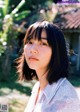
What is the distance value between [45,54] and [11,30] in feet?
41.6

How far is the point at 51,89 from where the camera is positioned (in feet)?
7.25

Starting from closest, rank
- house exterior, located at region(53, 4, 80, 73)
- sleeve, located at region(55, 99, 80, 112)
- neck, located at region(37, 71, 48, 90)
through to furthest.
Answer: sleeve, located at region(55, 99, 80, 112), neck, located at region(37, 71, 48, 90), house exterior, located at region(53, 4, 80, 73)

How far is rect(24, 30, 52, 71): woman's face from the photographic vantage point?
2199 millimetres

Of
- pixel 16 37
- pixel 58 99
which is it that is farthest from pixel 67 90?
pixel 16 37

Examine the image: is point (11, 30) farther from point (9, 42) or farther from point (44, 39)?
point (44, 39)

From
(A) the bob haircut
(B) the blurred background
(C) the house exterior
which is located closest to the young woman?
(A) the bob haircut

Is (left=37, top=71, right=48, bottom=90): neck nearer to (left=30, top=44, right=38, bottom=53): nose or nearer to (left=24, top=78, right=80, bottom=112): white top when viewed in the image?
(left=24, top=78, right=80, bottom=112): white top

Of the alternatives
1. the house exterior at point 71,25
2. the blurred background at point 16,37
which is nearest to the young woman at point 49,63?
the blurred background at point 16,37

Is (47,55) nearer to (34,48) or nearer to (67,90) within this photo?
(34,48)

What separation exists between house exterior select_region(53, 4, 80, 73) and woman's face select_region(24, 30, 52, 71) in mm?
16867

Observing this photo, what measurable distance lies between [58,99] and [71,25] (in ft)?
60.3

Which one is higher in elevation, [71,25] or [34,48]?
[34,48]

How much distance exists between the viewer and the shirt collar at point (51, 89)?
2148mm

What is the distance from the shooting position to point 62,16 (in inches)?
866
